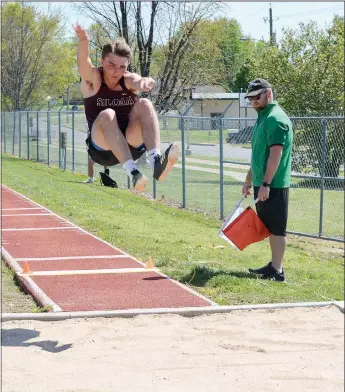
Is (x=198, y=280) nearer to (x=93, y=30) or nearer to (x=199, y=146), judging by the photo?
(x=93, y=30)

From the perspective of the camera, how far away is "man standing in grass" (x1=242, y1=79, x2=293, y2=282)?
24.9 feet

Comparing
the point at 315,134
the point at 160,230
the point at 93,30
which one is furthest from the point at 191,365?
the point at 315,134

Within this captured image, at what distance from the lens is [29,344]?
7262 millimetres

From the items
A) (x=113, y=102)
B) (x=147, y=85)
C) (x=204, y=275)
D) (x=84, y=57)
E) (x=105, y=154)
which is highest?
(x=84, y=57)

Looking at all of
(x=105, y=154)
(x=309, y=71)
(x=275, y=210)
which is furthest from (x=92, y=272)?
(x=309, y=71)

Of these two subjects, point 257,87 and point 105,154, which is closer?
point 105,154

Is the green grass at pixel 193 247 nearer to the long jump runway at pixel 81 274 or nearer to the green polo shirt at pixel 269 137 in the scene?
the long jump runway at pixel 81 274

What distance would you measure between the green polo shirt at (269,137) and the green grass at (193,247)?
54.1 inches

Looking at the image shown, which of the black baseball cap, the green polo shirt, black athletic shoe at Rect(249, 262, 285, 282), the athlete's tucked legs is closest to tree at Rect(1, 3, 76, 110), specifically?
black athletic shoe at Rect(249, 262, 285, 282)

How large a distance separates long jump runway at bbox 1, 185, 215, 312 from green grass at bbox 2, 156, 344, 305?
0.29 m

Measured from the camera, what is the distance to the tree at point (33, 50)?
22.4m

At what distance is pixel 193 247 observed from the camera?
11.9m

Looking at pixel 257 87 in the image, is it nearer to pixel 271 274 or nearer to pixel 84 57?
pixel 84 57

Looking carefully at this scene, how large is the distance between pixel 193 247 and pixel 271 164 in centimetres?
399
